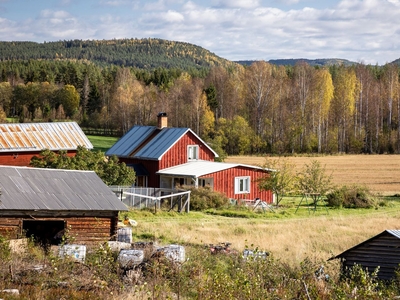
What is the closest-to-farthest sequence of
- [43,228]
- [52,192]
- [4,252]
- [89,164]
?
[4,252] → [52,192] → [43,228] → [89,164]

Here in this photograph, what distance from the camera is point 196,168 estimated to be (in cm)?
4438

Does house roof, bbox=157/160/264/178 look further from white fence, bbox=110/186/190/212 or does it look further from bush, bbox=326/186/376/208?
bush, bbox=326/186/376/208

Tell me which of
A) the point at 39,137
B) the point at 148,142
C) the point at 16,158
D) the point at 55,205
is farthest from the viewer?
the point at 148,142

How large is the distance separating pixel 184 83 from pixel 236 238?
8148 cm

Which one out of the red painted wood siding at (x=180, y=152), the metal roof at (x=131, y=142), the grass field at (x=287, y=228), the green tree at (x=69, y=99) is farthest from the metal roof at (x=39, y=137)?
the green tree at (x=69, y=99)

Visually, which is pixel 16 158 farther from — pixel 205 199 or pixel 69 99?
pixel 69 99

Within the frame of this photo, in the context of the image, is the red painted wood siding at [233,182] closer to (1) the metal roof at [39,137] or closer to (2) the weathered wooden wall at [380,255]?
(1) the metal roof at [39,137]

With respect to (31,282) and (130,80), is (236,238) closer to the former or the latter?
(31,282)

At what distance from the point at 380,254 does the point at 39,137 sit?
93.5 feet

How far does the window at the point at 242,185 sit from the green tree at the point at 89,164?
7.67 metres

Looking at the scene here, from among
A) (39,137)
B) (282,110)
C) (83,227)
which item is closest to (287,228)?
(83,227)

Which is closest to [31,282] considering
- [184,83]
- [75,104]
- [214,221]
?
[214,221]

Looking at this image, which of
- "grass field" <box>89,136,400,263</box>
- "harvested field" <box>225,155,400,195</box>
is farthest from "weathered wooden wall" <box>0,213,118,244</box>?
"harvested field" <box>225,155,400,195</box>

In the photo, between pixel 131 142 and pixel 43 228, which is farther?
pixel 131 142
